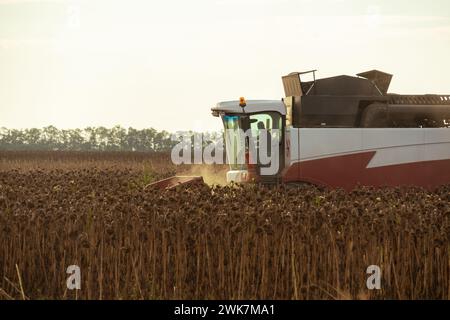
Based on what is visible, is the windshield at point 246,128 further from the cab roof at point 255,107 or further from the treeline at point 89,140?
the treeline at point 89,140

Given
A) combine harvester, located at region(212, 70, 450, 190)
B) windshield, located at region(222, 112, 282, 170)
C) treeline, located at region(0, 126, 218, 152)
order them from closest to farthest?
combine harvester, located at region(212, 70, 450, 190), windshield, located at region(222, 112, 282, 170), treeline, located at region(0, 126, 218, 152)

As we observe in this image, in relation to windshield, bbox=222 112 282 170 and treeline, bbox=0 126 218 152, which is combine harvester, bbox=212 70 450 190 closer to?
windshield, bbox=222 112 282 170

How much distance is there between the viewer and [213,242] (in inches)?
347

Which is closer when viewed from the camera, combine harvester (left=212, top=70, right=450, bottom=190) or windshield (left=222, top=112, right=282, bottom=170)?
combine harvester (left=212, top=70, right=450, bottom=190)

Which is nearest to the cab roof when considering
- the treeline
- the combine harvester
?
the combine harvester

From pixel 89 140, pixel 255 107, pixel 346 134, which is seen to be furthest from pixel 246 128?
pixel 89 140

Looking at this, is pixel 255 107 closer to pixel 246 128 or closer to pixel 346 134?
pixel 246 128

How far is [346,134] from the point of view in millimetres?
17062

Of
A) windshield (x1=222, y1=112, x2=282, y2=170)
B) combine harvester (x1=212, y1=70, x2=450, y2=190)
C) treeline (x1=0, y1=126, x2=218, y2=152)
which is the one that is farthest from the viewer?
treeline (x1=0, y1=126, x2=218, y2=152)

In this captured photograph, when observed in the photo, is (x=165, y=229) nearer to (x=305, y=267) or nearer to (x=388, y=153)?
(x=305, y=267)

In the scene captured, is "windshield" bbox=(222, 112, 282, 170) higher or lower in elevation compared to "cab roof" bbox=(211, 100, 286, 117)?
lower

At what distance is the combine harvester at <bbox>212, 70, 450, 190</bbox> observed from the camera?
55.5ft
